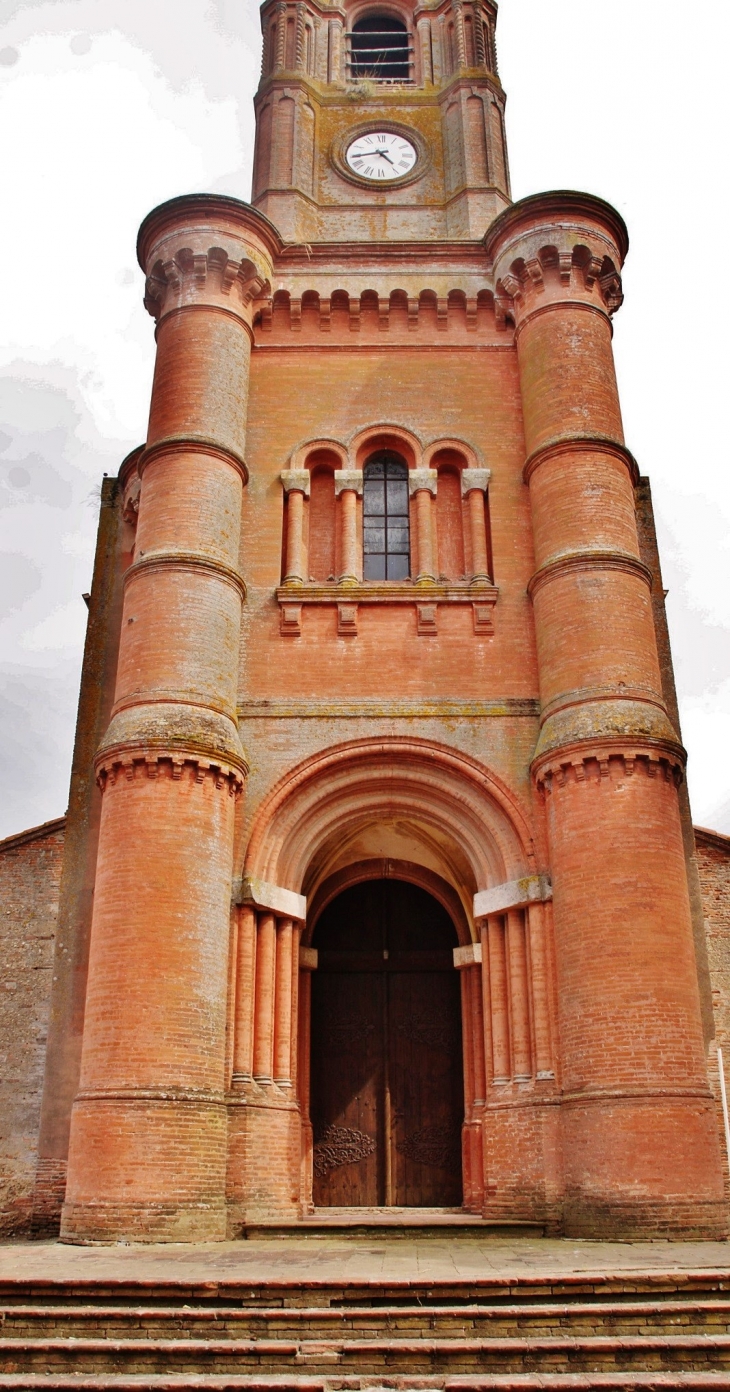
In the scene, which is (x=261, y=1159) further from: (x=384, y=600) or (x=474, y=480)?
(x=474, y=480)

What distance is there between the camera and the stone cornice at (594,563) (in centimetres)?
1437

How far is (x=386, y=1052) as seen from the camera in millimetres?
15633

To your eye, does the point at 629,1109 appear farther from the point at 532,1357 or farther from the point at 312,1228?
the point at 532,1357

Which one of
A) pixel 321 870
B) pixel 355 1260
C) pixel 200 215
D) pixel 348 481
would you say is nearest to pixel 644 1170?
pixel 355 1260

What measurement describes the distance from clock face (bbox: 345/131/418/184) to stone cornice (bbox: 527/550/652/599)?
841cm

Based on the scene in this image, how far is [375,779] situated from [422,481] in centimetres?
427

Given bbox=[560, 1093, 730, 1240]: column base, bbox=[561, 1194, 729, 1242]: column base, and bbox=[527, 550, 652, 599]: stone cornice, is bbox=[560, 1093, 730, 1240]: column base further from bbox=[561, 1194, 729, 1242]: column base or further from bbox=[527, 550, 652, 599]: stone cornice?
bbox=[527, 550, 652, 599]: stone cornice

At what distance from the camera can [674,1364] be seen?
24.0 ft

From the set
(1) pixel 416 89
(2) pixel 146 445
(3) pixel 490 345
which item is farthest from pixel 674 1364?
(1) pixel 416 89

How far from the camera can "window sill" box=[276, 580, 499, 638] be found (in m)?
15.1

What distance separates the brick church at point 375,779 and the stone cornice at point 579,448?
0.06 metres

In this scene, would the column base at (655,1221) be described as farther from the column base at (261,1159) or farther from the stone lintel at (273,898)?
the stone lintel at (273,898)

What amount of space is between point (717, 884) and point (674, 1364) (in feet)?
27.4

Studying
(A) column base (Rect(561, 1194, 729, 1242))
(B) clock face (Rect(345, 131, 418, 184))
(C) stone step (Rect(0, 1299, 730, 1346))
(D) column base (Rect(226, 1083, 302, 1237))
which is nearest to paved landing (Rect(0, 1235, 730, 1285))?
(A) column base (Rect(561, 1194, 729, 1242))
